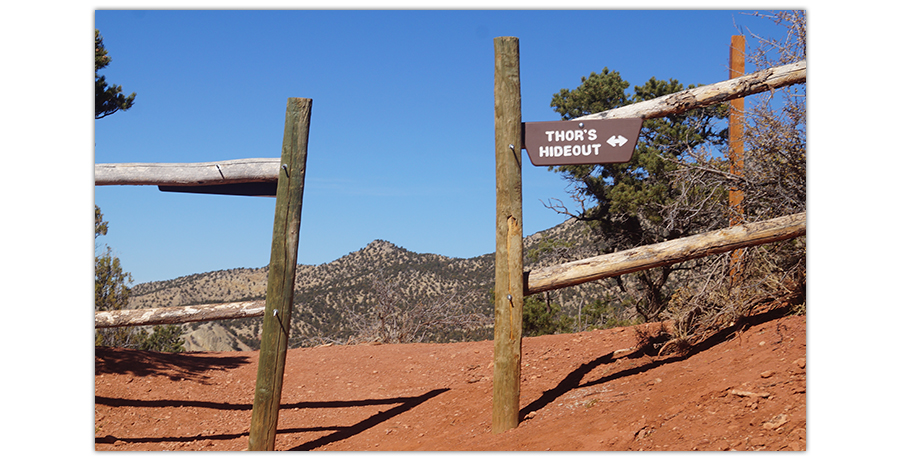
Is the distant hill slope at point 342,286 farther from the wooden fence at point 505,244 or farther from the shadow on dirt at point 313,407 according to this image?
the wooden fence at point 505,244

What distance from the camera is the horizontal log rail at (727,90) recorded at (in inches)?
200

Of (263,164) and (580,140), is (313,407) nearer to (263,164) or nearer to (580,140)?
(263,164)

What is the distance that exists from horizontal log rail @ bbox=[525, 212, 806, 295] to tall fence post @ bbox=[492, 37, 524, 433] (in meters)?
0.22

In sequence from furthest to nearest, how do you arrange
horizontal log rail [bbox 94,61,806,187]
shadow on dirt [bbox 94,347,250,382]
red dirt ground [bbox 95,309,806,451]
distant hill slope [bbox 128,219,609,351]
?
distant hill slope [bbox 128,219,609,351]
shadow on dirt [bbox 94,347,250,382]
horizontal log rail [bbox 94,61,806,187]
red dirt ground [bbox 95,309,806,451]

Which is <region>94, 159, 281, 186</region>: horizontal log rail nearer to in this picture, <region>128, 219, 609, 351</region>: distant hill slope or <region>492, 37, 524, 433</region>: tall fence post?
<region>492, 37, 524, 433</region>: tall fence post

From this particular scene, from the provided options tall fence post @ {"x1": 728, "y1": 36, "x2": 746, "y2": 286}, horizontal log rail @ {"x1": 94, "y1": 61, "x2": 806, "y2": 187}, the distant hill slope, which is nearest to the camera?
horizontal log rail @ {"x1": 94, "y1": 61, "x2": 806, "y2": 187}

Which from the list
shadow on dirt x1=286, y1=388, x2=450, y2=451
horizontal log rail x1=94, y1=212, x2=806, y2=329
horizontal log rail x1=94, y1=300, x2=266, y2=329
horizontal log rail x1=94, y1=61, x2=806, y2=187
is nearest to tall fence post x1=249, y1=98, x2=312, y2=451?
horizontal log rail x1=94, y1=61, x2=806, y2=187

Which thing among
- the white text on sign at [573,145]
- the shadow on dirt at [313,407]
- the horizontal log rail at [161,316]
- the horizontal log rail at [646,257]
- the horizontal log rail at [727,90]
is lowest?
the shadow on dirt at [313,407]

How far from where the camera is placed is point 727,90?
17.2ft

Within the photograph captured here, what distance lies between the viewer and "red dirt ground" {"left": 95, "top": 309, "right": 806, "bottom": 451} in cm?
430

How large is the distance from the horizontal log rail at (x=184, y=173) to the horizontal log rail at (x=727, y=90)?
3.34 m

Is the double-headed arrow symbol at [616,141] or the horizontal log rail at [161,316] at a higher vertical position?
the double-headed arrow symbol at [616,141]

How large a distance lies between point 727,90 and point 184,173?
16.0ft

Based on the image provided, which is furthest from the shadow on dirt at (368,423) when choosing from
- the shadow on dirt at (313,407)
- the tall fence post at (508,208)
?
the tall fence post at (508,208)
